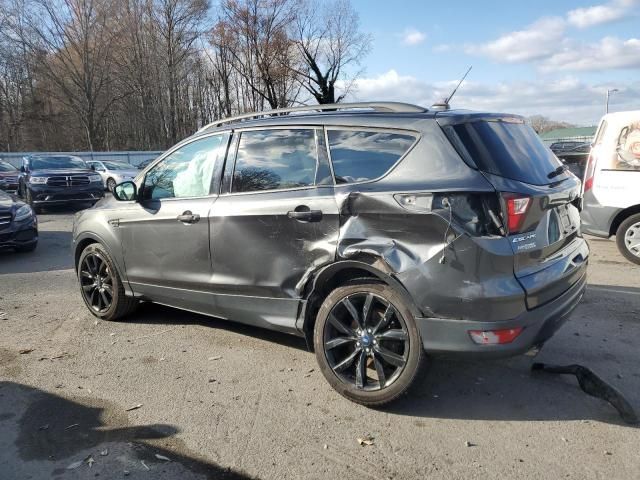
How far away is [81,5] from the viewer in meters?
43.3

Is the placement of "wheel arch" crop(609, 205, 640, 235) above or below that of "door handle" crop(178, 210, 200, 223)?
below

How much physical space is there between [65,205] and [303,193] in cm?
1334

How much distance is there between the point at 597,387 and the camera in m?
3.48

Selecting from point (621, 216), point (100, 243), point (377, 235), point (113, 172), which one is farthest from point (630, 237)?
point (113, 172)

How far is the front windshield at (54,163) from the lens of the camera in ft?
51.6

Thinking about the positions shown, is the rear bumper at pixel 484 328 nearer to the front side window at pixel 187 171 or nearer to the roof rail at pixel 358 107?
the roof rail at pixel 358 107

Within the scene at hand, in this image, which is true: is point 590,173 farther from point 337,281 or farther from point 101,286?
point 101,286

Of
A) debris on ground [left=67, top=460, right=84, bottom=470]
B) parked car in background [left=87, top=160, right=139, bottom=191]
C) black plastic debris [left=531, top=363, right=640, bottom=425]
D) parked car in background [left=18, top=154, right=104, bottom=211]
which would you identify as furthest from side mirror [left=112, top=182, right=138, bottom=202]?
parked car in background [left=87, top=160, right=139, bottom=191]

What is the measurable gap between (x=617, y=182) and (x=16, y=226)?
920cm

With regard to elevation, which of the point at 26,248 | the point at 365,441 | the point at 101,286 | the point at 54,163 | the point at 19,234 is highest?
the point at 54,163

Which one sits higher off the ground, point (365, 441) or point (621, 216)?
point (621, 216)

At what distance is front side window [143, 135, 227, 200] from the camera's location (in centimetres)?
435

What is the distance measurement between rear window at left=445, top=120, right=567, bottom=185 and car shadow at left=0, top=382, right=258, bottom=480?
2.24 meters

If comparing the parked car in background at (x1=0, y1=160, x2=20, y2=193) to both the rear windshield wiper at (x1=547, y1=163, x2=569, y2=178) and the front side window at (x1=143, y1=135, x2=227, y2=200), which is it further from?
the rear windshield wiper at (x1=547, y1=163, x2=569, y2=178)
